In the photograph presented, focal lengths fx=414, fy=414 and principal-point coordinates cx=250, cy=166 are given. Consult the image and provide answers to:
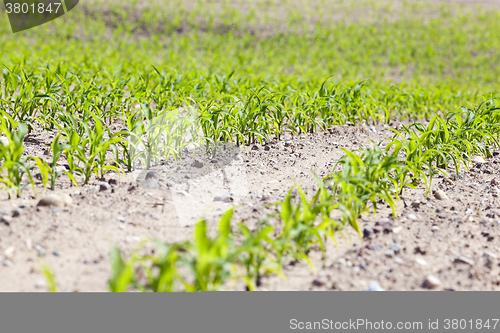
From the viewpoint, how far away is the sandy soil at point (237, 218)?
2.05m

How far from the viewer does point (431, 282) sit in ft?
6.75

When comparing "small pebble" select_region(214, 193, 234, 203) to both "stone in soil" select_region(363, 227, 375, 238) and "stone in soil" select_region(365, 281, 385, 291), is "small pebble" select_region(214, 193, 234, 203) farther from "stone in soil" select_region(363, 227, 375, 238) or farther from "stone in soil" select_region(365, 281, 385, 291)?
"stone in soil" select_region(365, 281, 385, 291)

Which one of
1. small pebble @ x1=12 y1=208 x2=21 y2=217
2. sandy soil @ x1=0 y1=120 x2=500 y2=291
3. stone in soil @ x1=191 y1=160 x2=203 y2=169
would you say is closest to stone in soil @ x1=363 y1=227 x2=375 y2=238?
sandy soil @ x1=0 y1=120 x2=500 y2=291

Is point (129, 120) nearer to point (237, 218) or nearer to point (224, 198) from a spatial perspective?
point (224, 198)

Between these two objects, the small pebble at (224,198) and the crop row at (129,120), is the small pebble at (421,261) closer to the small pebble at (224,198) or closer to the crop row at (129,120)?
the small pebble at (224,198)

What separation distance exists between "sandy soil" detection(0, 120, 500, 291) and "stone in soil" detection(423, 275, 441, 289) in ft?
0.09

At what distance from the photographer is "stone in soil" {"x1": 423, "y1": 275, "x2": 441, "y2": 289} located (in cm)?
205

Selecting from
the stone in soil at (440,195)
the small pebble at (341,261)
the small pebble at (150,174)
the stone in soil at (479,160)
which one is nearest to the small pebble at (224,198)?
the small pebble at (150,174)

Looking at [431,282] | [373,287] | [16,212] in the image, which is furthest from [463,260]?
[16,212]

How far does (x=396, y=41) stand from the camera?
16.7 m

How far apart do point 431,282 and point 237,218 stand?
1133mm

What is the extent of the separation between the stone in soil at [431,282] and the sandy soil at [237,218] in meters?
0.03
